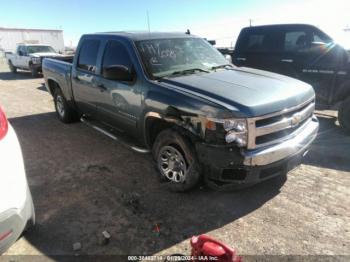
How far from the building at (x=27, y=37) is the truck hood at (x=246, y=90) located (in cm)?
5300

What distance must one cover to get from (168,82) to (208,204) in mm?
1548

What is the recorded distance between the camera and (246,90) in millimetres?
3332

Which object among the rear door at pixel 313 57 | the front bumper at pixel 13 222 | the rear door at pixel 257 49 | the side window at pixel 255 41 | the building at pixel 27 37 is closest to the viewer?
the front bumper at pixel 13 222

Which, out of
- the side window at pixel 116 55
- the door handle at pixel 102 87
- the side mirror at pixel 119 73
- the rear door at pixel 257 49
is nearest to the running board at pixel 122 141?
the door handle at pixel 102 87

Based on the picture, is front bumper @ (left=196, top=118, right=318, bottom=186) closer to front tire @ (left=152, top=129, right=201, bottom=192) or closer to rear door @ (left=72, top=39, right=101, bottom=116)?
front tire @ (left=152, top=129, right=201, bottom=192)

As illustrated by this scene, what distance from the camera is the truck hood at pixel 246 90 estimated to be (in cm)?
302

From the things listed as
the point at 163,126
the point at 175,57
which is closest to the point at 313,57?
the point at 175,57

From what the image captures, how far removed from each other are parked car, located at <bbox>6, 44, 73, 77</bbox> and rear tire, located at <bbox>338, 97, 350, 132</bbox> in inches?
550

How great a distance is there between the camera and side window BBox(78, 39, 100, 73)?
4977 millimetres

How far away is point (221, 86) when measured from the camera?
343 centimetres

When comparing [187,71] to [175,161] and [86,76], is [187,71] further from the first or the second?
[86,76]

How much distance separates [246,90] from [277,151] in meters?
0.75

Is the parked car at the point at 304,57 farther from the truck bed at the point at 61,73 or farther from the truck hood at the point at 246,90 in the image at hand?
the truck bed at the point at 61,73

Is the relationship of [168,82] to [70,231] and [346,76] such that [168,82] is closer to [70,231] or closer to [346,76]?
[70,231]
